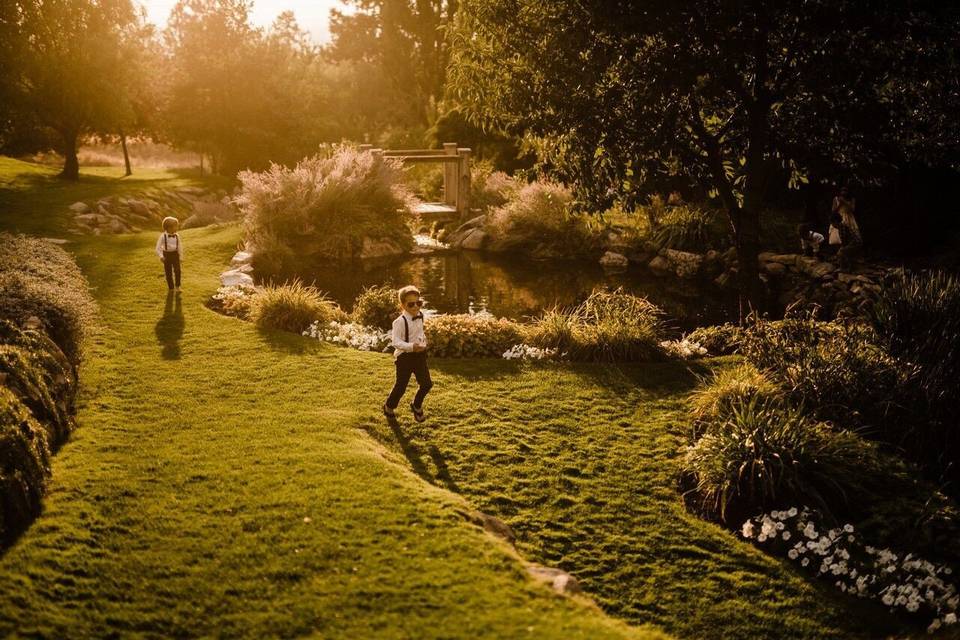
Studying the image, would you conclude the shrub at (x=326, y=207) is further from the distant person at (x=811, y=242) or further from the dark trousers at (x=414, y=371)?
the distant person at (x=811, y=242)

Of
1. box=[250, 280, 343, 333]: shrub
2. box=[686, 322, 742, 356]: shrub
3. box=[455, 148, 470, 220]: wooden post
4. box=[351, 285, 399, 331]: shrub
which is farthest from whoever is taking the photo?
box=[455, 148, 470, 220]: wooden post

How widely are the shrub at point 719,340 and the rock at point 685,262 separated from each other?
6.85 meters

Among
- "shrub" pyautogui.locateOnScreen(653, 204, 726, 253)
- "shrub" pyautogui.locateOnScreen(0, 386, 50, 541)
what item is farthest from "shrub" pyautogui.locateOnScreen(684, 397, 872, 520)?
"shrub" pyautogui.locateOnScreen(653, 204, 726, 253)

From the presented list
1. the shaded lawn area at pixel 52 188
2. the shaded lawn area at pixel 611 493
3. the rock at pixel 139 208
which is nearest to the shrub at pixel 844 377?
the shaded lawn area at pixel 611 493

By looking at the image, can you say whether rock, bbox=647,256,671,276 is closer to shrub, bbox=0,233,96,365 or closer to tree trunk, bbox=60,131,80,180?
shrub, bbox=0,233,96,365

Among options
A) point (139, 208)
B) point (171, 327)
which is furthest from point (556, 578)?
point (139, 208)

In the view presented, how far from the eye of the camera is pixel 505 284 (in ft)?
59.2

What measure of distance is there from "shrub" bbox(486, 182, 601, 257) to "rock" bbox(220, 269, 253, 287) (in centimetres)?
885

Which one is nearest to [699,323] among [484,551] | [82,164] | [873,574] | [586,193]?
[586,193]

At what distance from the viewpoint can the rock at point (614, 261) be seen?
1992cm

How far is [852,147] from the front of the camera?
10594 mm

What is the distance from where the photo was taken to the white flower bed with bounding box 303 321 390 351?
1132cm

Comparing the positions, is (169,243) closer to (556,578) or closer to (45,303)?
(45,303)

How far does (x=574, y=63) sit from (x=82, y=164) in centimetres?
3904
